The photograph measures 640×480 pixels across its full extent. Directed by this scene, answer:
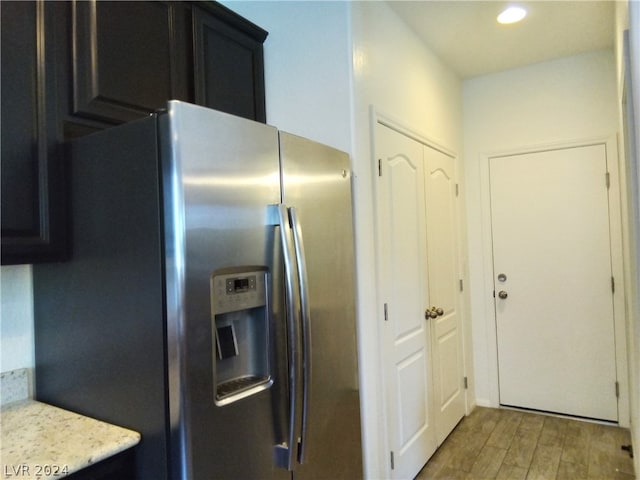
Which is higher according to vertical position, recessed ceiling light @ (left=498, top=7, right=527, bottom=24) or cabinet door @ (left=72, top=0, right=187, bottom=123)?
recessed ceiling light @ (left=498, top=7, right=527, bottom=24)

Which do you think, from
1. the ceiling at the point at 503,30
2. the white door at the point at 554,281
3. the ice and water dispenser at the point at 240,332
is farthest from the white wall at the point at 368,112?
the white door at the point at 554,281

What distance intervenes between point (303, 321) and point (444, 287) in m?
1.90

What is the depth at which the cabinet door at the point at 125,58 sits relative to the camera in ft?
4.46

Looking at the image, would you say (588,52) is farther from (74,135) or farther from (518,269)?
(74,135)

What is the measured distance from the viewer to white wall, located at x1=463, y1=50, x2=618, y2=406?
3088mm

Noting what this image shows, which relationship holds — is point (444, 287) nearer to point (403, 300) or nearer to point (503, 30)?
point (403, 300)

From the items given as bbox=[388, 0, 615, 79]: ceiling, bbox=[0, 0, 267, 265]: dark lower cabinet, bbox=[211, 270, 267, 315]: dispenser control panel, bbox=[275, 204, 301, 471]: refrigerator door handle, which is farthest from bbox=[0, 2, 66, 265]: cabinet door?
bbox=[388, 0, 615, 79]: ceiling

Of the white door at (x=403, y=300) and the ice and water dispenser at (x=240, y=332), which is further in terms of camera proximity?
the white door at (x=403, y=300)

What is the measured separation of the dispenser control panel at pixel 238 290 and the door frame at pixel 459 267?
94 centimetres

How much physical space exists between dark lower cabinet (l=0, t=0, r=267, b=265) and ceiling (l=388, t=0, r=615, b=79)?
4.63 feet

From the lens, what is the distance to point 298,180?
1421 millimetres

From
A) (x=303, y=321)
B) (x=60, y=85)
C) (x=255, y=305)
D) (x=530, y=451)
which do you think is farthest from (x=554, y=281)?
(x=60, y=85)

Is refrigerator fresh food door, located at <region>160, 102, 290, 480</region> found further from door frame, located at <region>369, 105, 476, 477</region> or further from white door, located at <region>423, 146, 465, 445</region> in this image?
white door, located at <region>423, 146, 465, 445</region>

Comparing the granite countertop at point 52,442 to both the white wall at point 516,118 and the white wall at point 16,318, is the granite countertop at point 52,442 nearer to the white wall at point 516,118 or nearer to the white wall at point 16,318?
the white wall at point 16,318
